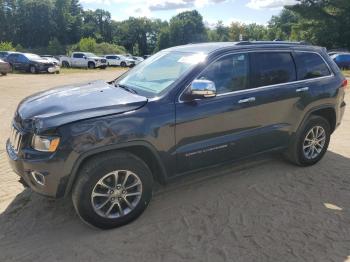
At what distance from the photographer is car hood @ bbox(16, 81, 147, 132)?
3.65 m

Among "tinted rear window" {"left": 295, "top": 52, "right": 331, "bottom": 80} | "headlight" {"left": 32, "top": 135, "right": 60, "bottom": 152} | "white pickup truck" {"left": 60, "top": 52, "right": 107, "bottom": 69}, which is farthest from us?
"white pickup truck" {"left": 60, "top": 52, "right": 107, "bottom": 69}

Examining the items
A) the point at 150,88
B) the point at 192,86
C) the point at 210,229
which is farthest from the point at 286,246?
the point at 150,88

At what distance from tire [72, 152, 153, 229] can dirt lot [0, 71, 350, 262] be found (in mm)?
141

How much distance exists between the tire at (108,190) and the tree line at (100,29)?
64.5m

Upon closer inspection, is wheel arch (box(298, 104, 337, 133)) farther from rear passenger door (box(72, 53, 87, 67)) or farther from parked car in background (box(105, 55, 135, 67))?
parked car in background (box(105, 55, 135, 67))

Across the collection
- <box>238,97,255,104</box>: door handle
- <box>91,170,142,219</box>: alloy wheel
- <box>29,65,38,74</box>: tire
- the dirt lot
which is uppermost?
<box>238,97,255,104</box>: door handle

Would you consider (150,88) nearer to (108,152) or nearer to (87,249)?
(108,152)

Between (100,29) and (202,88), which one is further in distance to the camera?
(100,29)

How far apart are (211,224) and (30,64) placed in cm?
2573

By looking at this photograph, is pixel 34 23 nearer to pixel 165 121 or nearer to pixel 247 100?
pixel 247 100

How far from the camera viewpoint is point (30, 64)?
88.4ft

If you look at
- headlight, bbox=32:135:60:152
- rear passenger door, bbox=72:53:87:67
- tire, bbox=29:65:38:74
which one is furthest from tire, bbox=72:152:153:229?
rear passenger door, bbox=72:53:87:67

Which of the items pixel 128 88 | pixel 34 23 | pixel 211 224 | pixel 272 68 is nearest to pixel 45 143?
pixel 128 88

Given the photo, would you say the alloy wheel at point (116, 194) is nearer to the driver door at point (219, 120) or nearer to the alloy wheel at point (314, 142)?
the driver door at point (219, 120)
